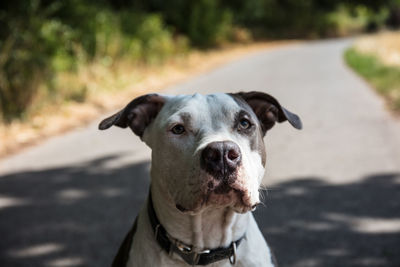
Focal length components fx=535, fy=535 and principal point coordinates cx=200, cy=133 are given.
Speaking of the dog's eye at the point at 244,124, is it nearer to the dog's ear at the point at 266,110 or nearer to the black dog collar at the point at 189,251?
the dog's ear at the point at 266,110

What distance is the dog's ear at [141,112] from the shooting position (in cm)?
295

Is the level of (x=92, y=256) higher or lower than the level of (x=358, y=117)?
higher

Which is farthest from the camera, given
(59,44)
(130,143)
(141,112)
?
(59,44)

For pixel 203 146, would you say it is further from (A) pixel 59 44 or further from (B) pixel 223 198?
(A) pixel 59 44

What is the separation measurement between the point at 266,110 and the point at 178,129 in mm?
705

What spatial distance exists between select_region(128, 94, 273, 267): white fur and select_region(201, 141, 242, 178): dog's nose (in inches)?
3.3

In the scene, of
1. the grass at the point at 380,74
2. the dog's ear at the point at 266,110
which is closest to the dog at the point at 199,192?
the dog's ear at the point at 266,110

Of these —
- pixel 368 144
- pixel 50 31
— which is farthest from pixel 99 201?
pixel 50 31

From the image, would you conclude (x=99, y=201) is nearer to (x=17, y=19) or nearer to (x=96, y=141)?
(x=96, y=141)

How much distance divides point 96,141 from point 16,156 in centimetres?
121

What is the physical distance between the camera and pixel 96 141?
7570mm

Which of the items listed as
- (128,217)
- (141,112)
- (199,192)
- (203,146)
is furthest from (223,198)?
(128,217)

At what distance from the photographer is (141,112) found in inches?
120

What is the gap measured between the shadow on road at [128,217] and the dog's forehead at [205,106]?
1.69 meters
